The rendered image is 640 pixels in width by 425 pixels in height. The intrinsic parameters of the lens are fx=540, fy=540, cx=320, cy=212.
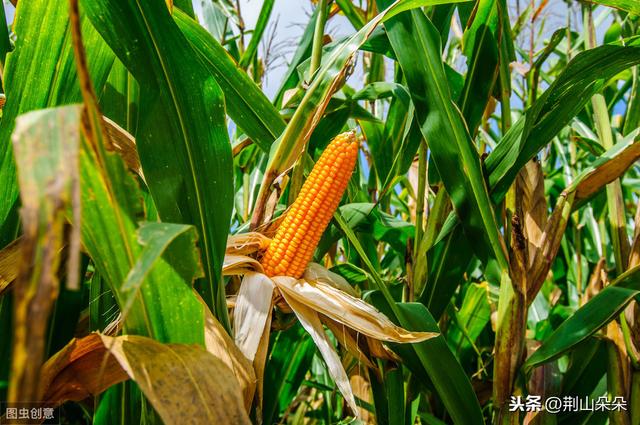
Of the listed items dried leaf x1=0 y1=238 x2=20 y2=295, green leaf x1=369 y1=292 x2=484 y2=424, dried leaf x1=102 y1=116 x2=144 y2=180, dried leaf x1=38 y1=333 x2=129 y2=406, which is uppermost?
dried leaf x1=102 y1=116 x2=144 y2=180

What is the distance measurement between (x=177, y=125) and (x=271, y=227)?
0.38 m

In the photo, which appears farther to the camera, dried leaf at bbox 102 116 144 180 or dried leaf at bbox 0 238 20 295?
dried leaf at bbox 102 116 144 180

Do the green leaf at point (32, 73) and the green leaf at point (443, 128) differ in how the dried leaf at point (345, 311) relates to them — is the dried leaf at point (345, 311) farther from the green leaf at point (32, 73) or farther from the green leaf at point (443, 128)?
the green leaf at point (32, 73)

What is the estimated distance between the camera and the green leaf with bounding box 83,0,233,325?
904mm

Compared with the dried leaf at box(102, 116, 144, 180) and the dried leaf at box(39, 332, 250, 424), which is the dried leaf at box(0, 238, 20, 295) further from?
the dried leaf at box(39, 332, 250, 424)

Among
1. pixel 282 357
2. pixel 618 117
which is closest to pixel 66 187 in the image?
pixel 282 357

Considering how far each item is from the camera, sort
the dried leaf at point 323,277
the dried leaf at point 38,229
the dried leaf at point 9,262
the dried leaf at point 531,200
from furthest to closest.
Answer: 1. the dried leaf at point 531,200
2. the dried leaf at point 323,277
3. the dried leaf at point 9,262
4. the dried leaf at point 38,229

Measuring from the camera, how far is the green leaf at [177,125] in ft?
2.97

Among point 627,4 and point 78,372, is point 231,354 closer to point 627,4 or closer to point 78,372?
point 78,372

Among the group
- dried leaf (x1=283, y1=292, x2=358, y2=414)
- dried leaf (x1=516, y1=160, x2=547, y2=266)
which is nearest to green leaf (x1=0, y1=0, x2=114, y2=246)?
dried leaf (x1=283, y1=292, x2=358, y2=414)

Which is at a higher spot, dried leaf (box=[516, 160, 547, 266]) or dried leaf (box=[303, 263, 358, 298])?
dried leaf (box=[516, 160, 547, 266])

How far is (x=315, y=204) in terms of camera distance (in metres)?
1.06

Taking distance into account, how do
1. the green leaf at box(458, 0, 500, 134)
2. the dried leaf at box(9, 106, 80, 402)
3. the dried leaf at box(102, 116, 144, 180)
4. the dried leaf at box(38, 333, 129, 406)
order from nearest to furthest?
the dried leaf at box(9, 106, 80, 402), the dried leaf at box(38, 333, 129, 406), the dried leaf at box(102, 116, 144, 180), the green leaf at box(458, 0, 500, 134)

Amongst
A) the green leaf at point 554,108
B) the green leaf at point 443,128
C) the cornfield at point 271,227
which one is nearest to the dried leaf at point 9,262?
the cornfield at point 271,227
